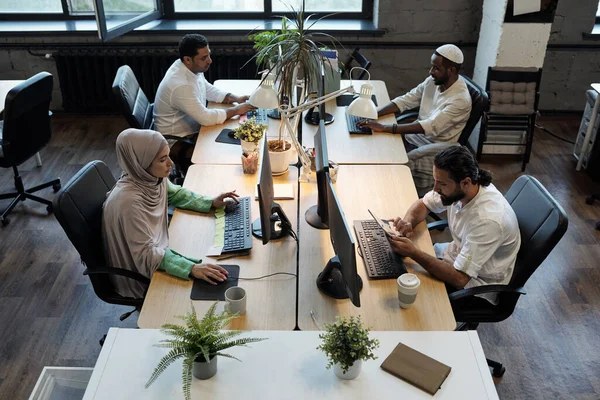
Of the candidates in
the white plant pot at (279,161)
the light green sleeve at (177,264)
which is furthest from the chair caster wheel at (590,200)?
the light green sleeve at (177,264)

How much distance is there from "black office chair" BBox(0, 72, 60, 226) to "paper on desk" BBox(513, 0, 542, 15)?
140 inches

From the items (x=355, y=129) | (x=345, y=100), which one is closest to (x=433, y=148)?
(x=355, y=129)

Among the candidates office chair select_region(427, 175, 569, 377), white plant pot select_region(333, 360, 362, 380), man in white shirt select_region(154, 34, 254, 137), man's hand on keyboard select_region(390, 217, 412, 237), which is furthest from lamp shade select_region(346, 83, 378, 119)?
white plant pot select_region(333, 360, 362, 380)

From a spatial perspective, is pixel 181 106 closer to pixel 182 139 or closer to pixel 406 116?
pixel 182 139

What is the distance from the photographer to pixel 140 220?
2.45 metres

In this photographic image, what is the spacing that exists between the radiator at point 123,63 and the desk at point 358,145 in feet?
5.92

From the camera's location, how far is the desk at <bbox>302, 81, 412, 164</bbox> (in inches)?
135

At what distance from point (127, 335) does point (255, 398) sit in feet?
1.80

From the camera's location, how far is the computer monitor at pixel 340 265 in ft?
6.47

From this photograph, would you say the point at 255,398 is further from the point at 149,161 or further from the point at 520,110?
the point at 520,110

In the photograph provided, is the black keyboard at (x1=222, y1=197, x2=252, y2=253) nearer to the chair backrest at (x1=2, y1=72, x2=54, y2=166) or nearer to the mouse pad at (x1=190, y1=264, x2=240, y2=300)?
the mouse pad at (x1=190, y1=264, x2=240, y2=300)

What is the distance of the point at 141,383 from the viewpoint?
1.83m

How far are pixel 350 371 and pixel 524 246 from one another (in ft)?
3.67

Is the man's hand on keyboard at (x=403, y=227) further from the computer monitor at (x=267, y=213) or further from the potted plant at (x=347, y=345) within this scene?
the potted plant at (x=347, y=345)
